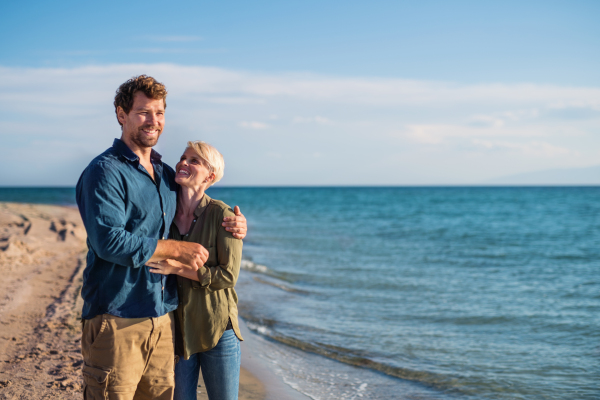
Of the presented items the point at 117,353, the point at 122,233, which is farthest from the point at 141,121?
→ the point at 117,353

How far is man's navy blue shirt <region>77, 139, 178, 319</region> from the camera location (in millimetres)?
2365

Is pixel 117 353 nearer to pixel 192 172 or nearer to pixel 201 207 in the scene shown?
pixel 201 207

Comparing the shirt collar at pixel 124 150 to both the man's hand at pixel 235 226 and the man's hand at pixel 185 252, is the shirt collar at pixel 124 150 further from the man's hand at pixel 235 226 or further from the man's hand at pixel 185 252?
the man's hand at pixel 235 226

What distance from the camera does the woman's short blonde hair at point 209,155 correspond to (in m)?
2.91

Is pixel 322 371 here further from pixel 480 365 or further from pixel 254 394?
pixel 480 365

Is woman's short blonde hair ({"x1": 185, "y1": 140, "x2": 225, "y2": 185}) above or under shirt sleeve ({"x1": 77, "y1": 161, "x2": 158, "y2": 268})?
above

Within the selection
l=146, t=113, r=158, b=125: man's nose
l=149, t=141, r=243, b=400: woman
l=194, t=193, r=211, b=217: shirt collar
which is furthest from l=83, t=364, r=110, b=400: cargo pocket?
l=146, t=113, r=158, b=125: man's nose

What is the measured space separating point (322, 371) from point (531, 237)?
17.8 m

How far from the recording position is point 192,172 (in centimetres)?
288

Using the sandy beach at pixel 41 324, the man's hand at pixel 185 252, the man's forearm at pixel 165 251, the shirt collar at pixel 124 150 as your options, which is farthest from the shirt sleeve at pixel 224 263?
the sandy beach at pixel 41 324

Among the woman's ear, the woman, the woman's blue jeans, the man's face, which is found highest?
the man's face

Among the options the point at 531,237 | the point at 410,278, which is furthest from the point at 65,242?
the point at 531,237

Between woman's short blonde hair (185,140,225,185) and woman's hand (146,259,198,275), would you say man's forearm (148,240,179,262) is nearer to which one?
woman's hand (146,259,198,275)

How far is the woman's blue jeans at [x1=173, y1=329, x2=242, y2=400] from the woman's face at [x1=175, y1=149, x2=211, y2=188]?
928 millimetres
